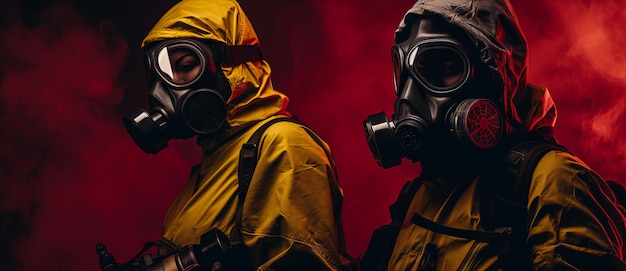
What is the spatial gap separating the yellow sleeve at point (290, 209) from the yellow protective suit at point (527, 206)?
27cm

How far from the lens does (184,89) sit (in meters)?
2.88

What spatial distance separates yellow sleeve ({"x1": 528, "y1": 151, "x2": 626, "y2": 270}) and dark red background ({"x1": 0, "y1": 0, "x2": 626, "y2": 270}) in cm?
224

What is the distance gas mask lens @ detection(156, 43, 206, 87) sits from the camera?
289cm

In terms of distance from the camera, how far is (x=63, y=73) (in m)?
4.42

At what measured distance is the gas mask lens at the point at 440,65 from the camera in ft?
7.06

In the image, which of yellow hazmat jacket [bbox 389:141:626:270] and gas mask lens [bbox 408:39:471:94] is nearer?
yellow hazmat jacket [bbox 389:141:626:270]

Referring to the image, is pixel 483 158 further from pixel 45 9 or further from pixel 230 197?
pixel 45 9

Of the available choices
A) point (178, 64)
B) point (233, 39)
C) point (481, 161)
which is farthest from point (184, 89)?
point (481, 161)

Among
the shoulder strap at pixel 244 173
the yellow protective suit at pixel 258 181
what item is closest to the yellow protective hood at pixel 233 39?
the yellow protective suit at pixel 258 181

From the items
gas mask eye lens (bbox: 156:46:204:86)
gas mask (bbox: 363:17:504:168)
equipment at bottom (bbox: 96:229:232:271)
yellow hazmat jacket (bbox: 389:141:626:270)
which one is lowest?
equipment at bottom (bbox: 96:229:232:271)

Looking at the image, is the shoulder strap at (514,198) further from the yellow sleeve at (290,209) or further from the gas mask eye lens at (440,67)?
the yellow sleeve at (290,209)

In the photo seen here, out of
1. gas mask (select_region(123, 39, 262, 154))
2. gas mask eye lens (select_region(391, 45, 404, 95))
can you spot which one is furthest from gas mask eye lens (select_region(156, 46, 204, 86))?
gas mask eye lens (select_region(391, 45, 404, 95))

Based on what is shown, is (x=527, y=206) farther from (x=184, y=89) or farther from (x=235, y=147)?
(x=184, y=89)

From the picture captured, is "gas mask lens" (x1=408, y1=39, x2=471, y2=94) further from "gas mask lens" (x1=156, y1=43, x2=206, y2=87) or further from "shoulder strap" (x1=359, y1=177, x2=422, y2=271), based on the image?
"gas mask lens" (x1=156, y1=43, x2=206, y2=87)
